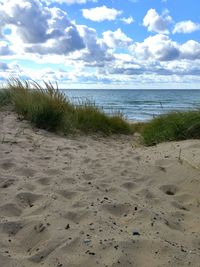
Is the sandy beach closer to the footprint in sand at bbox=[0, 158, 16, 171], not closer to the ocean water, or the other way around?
the footprint in sand at bbox=[0, 158, 16, 171]

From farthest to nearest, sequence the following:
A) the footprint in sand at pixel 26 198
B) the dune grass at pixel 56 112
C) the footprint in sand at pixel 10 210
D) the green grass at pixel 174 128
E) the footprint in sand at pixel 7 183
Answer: the dune grass at pixel 56 112, the green grass at pixel 174 128, the footprint in sand at pixel 7 183, the footprint in sand at pixel 26 198, the footprint in sand at pixel 10 210

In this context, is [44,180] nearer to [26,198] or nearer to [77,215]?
[26,198]

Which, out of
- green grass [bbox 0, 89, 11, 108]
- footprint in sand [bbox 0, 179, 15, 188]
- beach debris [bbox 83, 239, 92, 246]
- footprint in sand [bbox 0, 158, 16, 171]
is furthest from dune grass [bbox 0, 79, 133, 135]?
beach debris [bbox 83, 239, 92, 246]

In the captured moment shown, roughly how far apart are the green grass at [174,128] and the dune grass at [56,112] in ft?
5.83

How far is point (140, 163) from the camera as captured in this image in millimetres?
5996

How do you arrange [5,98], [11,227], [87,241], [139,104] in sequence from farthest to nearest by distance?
[139,104] < [5,98] < [11,227] < [87,241]

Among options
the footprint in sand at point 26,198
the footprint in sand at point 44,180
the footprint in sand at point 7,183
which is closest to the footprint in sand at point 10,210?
the footprint in sand at point 26,198

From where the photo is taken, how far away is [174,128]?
822 cm

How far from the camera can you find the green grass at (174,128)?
7895mm

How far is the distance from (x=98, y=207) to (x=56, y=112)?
222 inches

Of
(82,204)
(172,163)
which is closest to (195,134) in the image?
(172,163)

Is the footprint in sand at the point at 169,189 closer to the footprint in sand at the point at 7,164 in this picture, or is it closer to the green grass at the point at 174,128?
the footprint in sand at the point at 7,164

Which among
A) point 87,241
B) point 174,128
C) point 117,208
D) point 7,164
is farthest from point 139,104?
point 87,241

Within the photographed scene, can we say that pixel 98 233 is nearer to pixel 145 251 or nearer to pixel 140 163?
pixel 145 251
